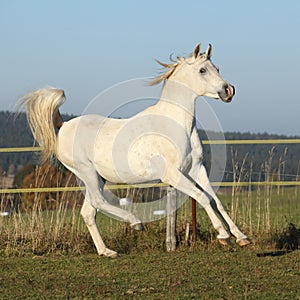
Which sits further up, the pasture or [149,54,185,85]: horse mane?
[149,54,185,85]: horse mane

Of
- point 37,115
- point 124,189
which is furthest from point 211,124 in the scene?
point 124,189

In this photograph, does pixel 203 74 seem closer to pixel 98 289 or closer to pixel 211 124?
pixel 211 124

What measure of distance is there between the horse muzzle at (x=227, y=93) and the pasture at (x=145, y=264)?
5.78 ft

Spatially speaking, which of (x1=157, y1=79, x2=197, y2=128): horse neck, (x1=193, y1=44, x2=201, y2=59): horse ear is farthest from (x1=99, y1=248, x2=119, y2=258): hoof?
(x1=193, y1=44, x2=201, y2=59): horse ear

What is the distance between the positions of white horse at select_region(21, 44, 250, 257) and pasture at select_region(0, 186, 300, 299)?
17.8 inches

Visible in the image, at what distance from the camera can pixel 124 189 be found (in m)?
12.0

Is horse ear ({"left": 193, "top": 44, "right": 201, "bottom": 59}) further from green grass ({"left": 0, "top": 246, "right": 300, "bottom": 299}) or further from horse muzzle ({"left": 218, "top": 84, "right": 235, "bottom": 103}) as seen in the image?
green grass ({"left": 0, "top": 246, "right": 300, "bottom": 299})

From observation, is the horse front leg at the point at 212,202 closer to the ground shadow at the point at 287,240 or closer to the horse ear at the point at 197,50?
the ground shadow at the point at 287,240

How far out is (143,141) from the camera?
8547mm

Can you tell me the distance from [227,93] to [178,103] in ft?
2.10

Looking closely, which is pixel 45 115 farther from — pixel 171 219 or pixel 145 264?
pixel 145 264

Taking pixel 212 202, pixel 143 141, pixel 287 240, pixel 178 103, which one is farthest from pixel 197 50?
pixel 287 240

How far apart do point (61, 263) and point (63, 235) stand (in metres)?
1.41

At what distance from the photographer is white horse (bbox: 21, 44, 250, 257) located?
27.2ft
